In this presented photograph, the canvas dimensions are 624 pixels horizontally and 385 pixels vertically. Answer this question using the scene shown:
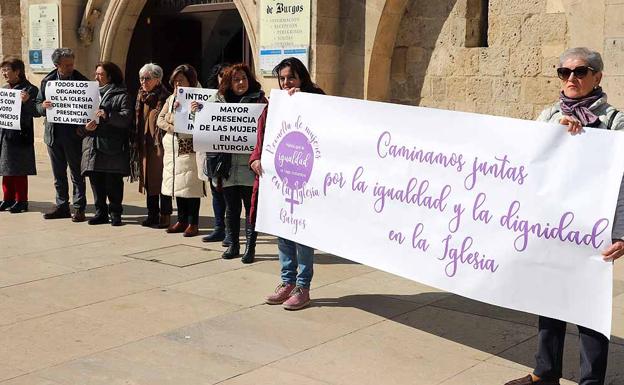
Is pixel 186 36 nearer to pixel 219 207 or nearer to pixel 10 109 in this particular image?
pixel 10 109

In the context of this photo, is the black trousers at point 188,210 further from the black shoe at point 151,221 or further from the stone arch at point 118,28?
the stone arch at point 118,28

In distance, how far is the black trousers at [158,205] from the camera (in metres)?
8.72

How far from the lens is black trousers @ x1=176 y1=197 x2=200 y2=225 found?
27.4 feet

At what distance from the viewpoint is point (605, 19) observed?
26.2 feet

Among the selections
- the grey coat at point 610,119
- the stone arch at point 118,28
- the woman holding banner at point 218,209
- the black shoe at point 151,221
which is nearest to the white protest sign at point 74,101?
the black shoe at point 151,221

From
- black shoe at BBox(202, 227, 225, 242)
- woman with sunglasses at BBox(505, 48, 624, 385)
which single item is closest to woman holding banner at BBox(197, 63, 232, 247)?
black shoe at BBox(202, 227, 225, 242)

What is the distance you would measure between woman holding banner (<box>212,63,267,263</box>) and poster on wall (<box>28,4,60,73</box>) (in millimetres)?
7509

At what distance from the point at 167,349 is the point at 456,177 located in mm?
1917

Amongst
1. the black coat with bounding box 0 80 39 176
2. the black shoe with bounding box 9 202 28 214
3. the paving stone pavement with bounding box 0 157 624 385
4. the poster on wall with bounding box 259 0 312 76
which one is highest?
the poster on wall with bounding box 259 0 312 76

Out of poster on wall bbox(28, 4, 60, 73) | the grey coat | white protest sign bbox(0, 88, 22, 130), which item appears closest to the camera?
the grey coat

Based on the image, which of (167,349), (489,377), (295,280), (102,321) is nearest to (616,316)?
(489,377)

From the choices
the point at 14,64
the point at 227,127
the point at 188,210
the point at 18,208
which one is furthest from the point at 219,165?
the point at 14,64

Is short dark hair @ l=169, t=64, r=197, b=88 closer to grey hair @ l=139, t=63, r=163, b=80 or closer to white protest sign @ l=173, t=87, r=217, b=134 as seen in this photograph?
grey hair @ l=139, t=63, r=163, b=80

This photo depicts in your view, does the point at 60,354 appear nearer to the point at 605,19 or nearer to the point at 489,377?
the point at 489,377
